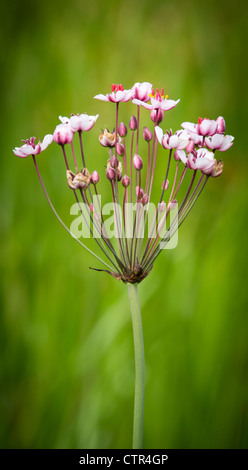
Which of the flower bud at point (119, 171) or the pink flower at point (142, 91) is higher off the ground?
the pink flower at point (142, 91)

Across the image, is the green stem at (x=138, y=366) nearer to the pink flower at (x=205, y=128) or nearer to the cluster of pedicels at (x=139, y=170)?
the cluster of pedicels at (x=139, y=170)

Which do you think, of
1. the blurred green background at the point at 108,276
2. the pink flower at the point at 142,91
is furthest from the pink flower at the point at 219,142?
the blurred green background at the point at 108,276

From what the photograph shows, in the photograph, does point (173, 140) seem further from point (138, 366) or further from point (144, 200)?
point (138, 366)

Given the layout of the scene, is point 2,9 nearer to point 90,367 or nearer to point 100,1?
point 100,1

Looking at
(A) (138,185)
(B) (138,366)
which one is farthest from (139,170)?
(B) (138,366)

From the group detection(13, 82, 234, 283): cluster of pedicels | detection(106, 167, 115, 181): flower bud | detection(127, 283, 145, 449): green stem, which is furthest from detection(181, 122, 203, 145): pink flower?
detection(127, 283, 145, 449): green stem

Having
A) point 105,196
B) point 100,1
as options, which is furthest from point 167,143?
point 100,1
